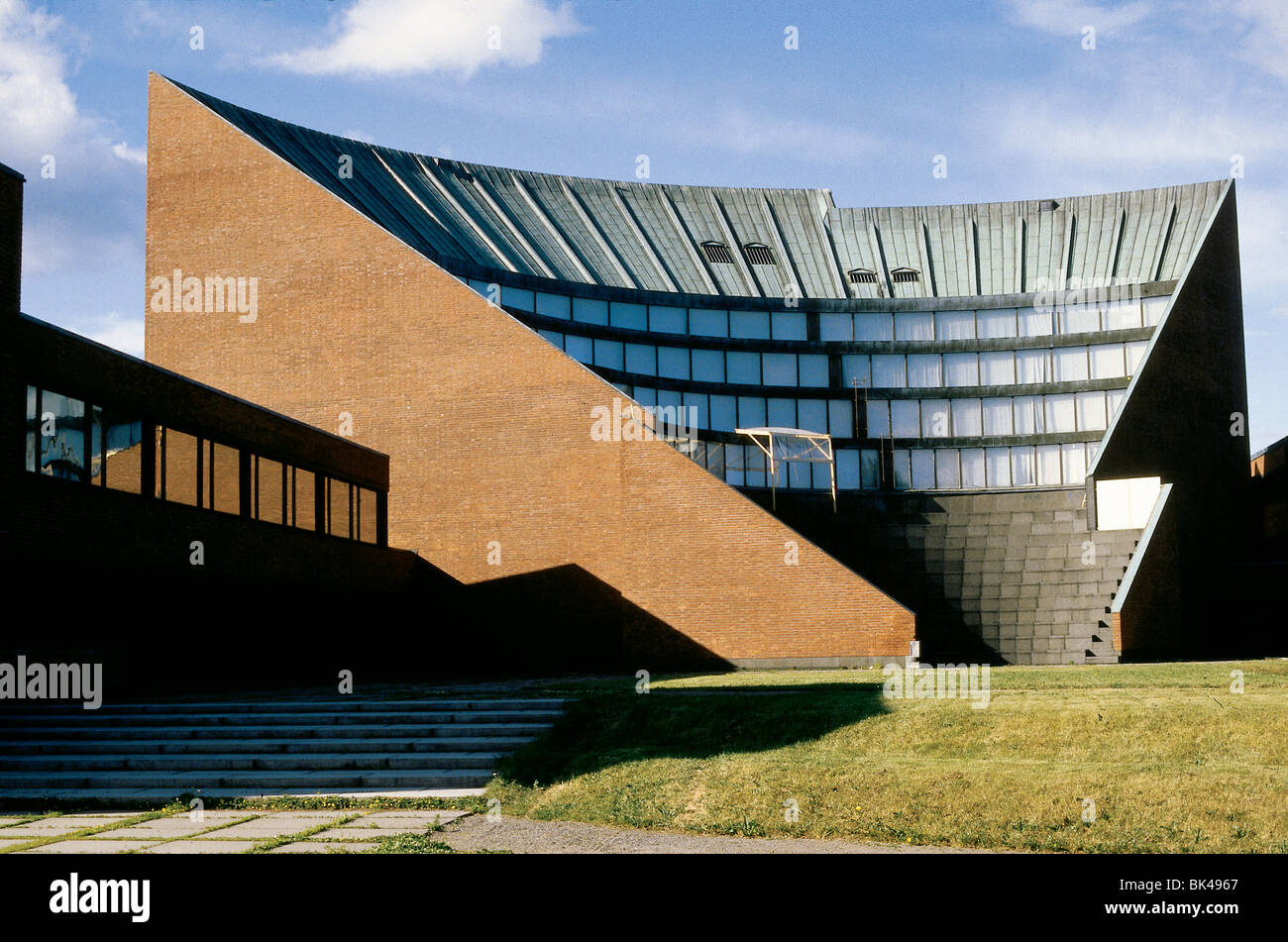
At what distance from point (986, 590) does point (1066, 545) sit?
2683mm

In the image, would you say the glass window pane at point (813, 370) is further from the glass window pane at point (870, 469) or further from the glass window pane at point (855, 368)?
the glass window pane at point (870, 469)

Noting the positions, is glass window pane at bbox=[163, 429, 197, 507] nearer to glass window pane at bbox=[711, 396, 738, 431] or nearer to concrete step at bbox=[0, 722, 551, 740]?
concrete step at bbox=[0, 722, 551, 740]

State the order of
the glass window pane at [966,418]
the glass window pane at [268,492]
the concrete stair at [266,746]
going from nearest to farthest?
the concrete stair at [266,746] < the glass window pane at [268,492] < the glass window pane at [966,418]

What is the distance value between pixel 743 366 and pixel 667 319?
3.32 m

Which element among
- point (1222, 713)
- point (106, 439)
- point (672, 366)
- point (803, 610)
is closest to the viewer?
point (1222, 713)

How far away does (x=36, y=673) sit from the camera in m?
22.2

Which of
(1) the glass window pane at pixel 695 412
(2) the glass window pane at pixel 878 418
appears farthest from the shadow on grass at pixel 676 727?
(2) the glass window pane at pixel 878 418

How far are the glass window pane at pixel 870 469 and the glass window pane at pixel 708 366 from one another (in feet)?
19.5

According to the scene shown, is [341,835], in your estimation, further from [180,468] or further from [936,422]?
[936,422]

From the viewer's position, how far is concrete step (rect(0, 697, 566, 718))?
781 inches

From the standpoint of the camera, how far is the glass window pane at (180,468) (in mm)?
26516

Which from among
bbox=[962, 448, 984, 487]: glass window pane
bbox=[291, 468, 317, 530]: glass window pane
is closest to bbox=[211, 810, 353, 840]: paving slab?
bbox=[291, 468, 317, 530]: glass window pane
